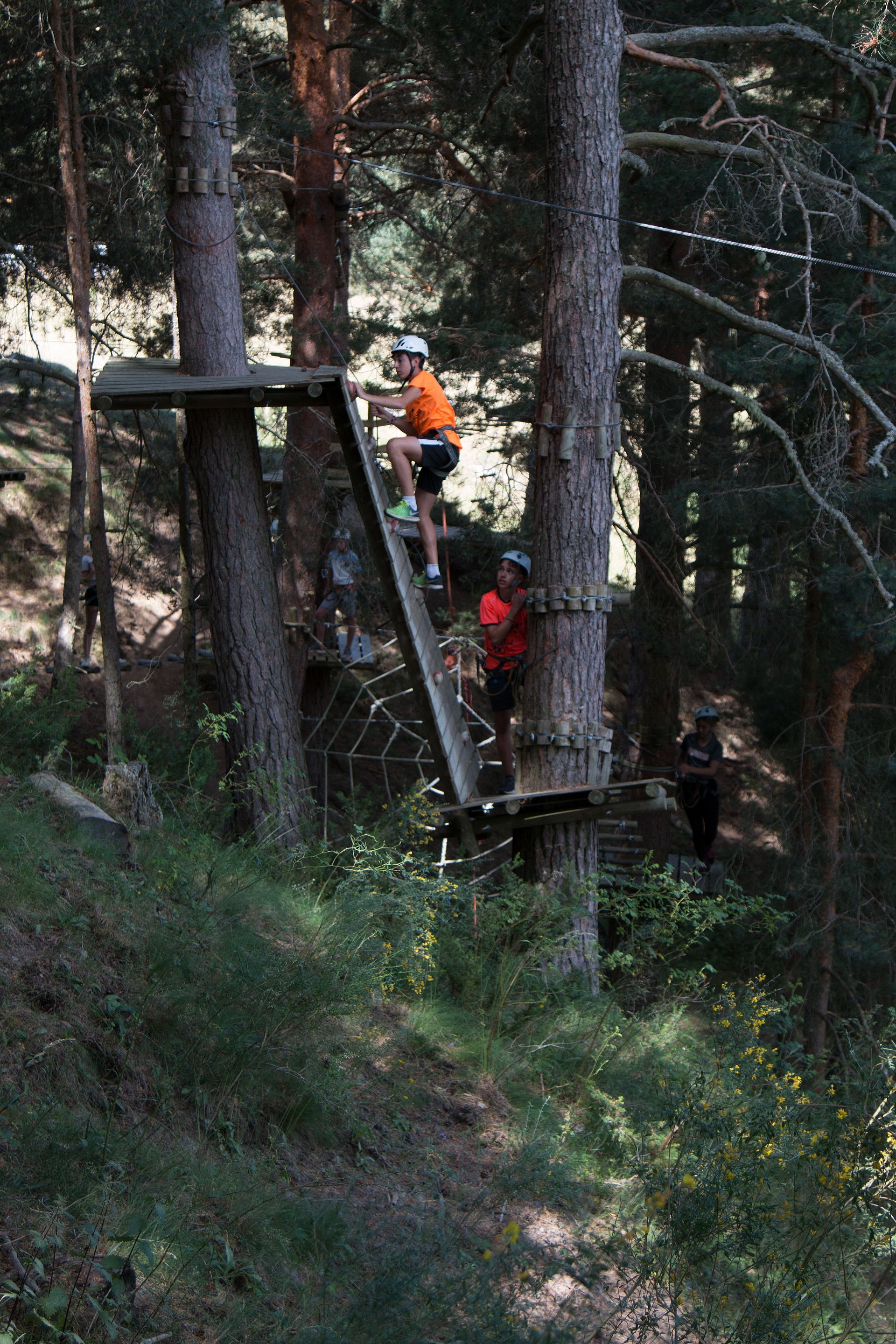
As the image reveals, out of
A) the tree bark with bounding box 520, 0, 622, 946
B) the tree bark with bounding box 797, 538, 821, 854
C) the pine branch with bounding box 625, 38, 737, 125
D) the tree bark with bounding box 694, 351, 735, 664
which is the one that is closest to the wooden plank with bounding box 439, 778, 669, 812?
the tree bark with bounding box 520, 0, 622, 946

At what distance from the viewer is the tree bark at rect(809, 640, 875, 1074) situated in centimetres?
1060

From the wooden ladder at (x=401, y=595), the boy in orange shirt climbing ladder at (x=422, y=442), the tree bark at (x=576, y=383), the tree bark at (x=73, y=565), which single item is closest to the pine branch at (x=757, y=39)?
the tree bark at (x=576, y=383)

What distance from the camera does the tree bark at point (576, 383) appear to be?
652 cm

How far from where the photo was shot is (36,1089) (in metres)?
3.23

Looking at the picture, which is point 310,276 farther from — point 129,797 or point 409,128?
point 129,797

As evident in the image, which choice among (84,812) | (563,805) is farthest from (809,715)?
(84,812)

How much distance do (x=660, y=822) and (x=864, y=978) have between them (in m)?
2.65

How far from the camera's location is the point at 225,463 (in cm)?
699

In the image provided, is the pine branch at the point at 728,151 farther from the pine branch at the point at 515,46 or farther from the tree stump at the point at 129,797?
the tree stump at the point at 129,797

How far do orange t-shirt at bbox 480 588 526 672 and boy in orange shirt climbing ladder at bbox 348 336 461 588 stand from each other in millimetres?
747

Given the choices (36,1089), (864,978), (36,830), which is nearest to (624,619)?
(864,978)

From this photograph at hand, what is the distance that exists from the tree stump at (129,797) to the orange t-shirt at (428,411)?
2.52 m

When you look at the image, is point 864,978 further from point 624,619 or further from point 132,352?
point 132,352

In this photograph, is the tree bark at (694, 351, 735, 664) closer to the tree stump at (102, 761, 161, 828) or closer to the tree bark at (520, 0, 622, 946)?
the tree bark at (520, 0, 622, 946)
